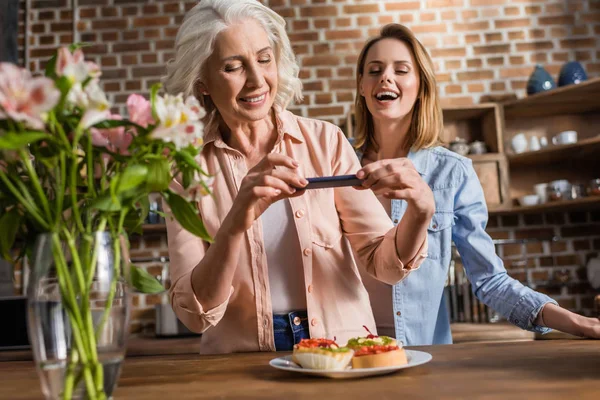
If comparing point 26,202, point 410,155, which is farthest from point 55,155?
point 410,155

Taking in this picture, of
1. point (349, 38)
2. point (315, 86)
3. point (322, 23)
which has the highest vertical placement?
point (322, 23)

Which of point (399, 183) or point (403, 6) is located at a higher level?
point (403, 6)

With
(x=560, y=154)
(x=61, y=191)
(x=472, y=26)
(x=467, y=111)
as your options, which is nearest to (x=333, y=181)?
(x=61, y=191)

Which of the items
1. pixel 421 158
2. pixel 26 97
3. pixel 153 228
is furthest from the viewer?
pixel 153 228

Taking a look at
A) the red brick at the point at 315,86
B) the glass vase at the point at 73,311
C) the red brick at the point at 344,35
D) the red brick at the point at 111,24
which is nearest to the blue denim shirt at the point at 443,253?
the glass vase at the point at 73,311

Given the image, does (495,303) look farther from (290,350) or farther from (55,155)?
(55,155)

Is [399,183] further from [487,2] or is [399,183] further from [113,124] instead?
[487,2]

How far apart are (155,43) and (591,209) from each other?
2.81 metres

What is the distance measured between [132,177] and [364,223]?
899 mm

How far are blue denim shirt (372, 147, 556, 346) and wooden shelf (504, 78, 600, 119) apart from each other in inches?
64.5

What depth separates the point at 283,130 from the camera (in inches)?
64.8

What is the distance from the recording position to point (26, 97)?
2.25 feet

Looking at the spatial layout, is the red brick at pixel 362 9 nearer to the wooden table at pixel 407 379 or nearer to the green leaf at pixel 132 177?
the wooden table at pixel 407 379

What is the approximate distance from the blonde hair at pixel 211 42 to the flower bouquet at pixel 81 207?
0.82m
